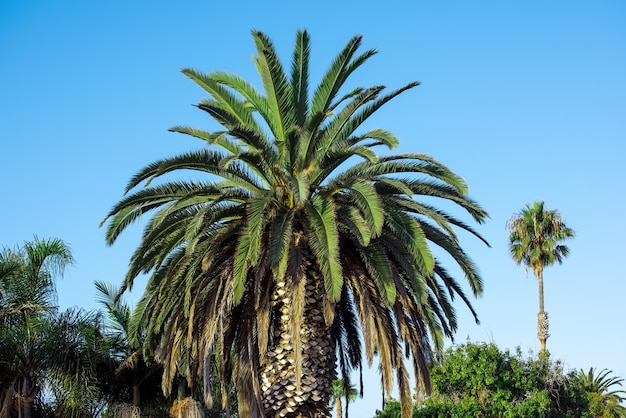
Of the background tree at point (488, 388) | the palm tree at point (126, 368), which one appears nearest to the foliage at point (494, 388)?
the background tree at point (488, 388)

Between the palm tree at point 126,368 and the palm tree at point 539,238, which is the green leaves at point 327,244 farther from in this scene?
the palm tree at point 539,238

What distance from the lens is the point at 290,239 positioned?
63.2 ft

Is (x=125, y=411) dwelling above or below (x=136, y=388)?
below

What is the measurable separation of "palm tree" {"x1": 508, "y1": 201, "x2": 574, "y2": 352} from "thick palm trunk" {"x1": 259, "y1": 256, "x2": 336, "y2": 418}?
33.6m

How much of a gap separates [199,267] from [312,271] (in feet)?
8.86

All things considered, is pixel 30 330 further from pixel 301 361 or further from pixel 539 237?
pixel 539 237

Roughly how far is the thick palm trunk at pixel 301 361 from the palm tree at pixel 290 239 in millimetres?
32

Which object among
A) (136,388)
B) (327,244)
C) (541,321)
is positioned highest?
(541,321)

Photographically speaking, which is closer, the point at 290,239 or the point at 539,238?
the point at 290,239

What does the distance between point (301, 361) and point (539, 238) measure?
35.1 meters

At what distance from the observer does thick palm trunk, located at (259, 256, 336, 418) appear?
1925cm

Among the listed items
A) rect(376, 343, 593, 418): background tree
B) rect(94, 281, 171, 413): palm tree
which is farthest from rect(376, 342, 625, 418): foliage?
rect(94, 281, 171, 413): palm tree

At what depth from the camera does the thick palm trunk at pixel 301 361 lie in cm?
1925

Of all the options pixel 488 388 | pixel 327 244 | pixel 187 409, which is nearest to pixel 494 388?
pixel 488 388
